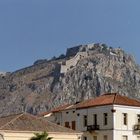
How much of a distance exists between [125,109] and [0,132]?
18.6 meters

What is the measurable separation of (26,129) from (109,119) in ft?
43.0

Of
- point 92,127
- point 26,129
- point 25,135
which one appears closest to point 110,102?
point 92,127

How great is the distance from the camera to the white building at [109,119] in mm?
75250

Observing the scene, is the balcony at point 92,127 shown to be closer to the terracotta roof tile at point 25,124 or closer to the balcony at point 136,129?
the balcony at point 136,129

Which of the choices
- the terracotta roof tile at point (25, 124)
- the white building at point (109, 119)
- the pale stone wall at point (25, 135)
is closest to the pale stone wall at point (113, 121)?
the white building at point (109, 119)

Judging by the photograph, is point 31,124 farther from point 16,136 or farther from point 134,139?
point 134,139

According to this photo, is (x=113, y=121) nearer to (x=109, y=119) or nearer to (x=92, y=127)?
(x=109, y=119)

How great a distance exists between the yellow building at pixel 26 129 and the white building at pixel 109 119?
7.03 m

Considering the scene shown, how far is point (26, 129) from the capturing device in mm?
66062

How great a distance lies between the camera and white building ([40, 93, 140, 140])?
75.2 metres

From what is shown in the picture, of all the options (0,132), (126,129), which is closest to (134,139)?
(126,129)

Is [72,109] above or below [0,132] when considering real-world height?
above

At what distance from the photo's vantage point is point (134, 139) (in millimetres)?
76812

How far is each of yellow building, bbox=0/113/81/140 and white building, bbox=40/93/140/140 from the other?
A: 7.03m
